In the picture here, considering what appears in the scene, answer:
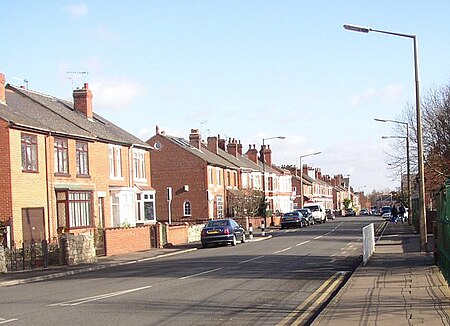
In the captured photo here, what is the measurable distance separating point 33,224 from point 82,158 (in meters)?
6.43

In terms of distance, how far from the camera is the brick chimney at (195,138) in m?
72.5

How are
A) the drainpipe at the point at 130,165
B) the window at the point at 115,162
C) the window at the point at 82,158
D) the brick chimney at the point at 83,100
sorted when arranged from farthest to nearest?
the drainpipe at the point at 130,165 < the brick chimney at the point at 83,100 < the window at the point at 115,162 < the window at the point at 82,158

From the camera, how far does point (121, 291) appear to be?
17859 mm

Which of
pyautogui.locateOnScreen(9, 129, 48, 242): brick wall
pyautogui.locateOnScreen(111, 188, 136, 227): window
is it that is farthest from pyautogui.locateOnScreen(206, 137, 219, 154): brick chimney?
pyautogui.locateOnScreen(9, 129, 48, 242): brick wall

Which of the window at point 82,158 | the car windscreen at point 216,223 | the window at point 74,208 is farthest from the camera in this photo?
Answer: the car windscreen at point 216,223

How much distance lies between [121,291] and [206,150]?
5857 cm

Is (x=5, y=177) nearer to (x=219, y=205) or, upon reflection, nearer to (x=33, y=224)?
(x=33, y=224)

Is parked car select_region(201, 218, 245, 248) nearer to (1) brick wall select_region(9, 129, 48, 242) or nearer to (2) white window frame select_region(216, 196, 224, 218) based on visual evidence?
(1) brick wall select_region(9, 129, 48, 242)

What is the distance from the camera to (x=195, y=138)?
7269 cm

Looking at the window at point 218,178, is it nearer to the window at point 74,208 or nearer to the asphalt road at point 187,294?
the window at point 74,208

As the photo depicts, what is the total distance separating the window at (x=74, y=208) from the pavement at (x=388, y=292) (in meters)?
8.32

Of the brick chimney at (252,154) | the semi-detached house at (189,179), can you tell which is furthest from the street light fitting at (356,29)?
the brick chimney at (252,154)

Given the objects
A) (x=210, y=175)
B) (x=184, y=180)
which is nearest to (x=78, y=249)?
(x=184, y=180)

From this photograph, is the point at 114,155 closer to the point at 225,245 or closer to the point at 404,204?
the point at 225,245
